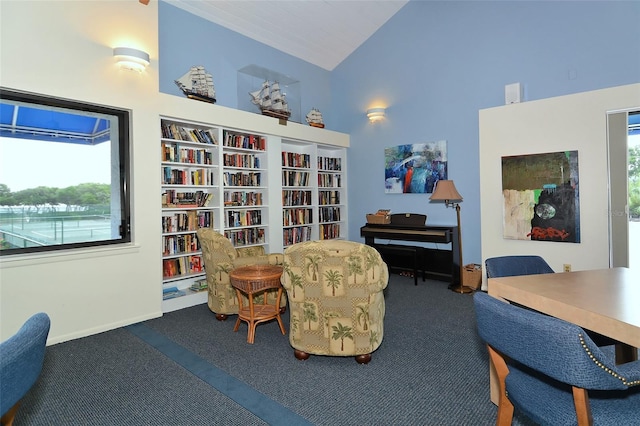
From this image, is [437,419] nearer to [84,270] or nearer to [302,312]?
[302,312]

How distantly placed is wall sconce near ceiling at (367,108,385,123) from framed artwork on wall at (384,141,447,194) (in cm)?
58

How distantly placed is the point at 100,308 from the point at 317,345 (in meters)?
2.37

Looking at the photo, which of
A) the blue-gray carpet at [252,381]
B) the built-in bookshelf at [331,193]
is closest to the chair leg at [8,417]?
the blue-gray carpet at [252,381]

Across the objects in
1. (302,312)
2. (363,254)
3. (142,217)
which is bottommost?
(302,312)

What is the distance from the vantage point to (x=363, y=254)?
2.56 metres

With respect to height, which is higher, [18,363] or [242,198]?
[242,198]

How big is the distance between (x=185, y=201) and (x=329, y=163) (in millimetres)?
3002

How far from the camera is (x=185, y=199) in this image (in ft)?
15.1

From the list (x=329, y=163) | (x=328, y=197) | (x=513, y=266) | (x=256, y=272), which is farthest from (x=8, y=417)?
(x=329, y=163)

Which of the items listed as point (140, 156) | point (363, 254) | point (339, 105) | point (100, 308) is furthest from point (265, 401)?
point (339, 105)

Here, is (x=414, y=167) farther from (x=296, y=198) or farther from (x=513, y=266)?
(x=513, y=266)

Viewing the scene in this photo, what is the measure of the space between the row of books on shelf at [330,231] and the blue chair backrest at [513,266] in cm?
430

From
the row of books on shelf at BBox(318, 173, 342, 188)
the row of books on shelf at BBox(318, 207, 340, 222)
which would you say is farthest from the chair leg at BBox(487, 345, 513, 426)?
the row of books on shelf at BBox(318, 173, 342, 188)

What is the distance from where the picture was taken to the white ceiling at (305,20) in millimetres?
5176
